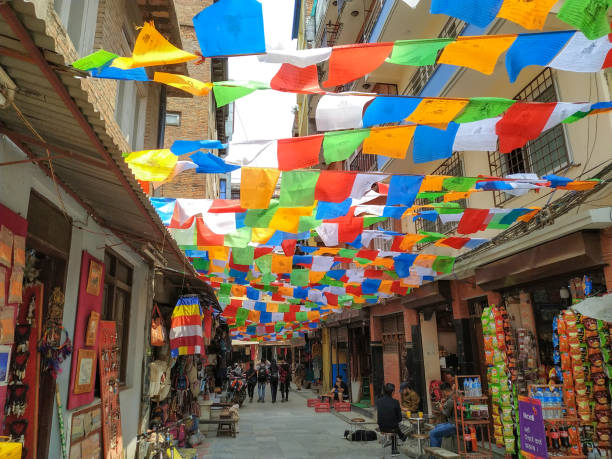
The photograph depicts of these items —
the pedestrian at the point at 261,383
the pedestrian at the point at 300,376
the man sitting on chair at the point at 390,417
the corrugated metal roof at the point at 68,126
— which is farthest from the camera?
the pedestrian at the point at 300,376

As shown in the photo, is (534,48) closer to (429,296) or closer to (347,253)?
(347,253)

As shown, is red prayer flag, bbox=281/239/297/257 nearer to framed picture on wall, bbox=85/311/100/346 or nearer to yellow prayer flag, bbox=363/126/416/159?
framed picture on wall, bbox=85/311/100/346

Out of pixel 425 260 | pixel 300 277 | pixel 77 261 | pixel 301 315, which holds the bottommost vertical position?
pixel 77 261

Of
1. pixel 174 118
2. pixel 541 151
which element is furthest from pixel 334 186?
pixel 174 118

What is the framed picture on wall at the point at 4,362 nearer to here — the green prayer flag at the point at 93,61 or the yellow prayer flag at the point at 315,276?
the green prayer flag at the point at 93,61

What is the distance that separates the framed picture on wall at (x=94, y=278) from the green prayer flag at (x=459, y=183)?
488 centimetres

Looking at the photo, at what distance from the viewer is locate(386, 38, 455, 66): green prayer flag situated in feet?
12.7

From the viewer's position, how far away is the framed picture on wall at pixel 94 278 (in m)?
6.30

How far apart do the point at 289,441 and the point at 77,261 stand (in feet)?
30.1

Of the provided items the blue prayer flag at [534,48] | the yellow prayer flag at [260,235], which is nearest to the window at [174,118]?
the yellow prayer flag at [260,235]

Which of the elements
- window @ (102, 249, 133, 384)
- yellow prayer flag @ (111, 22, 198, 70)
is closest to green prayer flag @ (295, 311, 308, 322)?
window @ (102, 249, 133, 384)

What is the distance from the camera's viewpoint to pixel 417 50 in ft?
12.8

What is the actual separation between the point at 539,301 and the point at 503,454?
3358 millimetres

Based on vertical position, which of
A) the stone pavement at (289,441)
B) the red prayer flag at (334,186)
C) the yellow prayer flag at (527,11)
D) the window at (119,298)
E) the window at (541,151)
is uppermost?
the window at (541,151)
